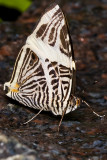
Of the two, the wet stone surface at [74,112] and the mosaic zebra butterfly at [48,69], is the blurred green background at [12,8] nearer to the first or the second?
the wet stone surface at [74,112]

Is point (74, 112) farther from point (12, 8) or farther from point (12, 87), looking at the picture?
point (12, 8)

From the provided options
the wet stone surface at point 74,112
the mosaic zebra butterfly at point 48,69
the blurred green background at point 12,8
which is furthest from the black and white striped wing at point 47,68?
the blurred green background at point 12,8

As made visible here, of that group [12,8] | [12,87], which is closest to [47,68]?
[12,87]

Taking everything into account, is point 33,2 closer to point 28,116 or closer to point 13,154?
point 28,116

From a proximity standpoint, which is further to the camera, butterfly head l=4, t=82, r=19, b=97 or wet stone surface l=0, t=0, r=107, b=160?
butterfly head l=4, t=82, r=19, b=97

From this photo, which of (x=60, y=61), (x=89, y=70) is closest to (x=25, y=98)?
(x=60, y=61)

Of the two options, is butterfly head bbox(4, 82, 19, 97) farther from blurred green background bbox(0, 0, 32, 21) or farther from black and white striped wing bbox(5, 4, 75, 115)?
blurred green background bbox(0, 0, 32, 21)

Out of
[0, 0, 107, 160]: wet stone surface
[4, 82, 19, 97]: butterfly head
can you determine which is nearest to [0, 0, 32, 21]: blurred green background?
[0, 0, 107, 160]: wet stone surface
